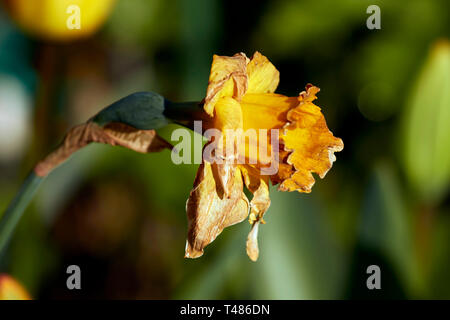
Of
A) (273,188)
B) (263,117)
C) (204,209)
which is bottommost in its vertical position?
(273,188)

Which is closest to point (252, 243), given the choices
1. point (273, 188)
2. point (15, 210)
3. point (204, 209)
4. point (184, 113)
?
point (204, 209)

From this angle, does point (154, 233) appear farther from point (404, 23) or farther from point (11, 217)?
point (404, 23)

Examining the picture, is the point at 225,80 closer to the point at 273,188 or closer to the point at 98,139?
the point at 98,139

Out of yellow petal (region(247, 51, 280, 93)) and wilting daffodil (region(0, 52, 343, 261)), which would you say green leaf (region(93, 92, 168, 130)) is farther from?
yellow petal (region(247, 51, 280, 93))

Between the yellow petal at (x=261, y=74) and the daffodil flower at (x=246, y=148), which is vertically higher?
the yellow petal at (x=261, y=74)

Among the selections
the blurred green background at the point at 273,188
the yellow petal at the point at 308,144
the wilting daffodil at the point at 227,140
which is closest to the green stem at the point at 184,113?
the wilting daffodil at the point at 227,140

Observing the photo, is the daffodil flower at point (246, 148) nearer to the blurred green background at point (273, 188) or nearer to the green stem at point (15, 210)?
the green stem at point (15, 210)

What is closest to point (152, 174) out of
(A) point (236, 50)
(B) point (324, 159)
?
(A) point (236, 50)
